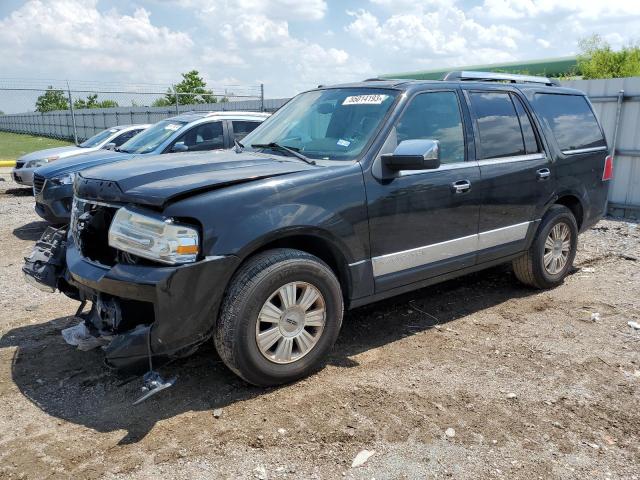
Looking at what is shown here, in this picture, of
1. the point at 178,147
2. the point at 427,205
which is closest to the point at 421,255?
the point at 427,205

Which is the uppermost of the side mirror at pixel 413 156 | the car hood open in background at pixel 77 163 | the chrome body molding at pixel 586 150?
the side mirror at pixel 413 156

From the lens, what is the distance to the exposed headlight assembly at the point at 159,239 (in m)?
3.13

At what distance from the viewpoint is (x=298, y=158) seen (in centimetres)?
406

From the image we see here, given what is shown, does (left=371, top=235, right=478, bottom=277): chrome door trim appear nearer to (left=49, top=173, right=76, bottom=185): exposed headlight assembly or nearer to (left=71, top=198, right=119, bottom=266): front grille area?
(left=71, top=198, right=119, bottom=266): front grille area

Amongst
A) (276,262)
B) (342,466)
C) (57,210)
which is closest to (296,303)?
(276,262)

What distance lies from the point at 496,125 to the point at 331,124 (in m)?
1.55

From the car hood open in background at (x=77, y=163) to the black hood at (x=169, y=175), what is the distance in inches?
173

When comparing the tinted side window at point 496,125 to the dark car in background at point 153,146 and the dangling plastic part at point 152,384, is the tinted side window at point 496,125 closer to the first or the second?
the dangling plastic part at point 152,384

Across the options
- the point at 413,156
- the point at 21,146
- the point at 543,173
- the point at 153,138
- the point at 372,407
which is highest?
the point at 413,156

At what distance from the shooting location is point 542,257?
5.50 metres

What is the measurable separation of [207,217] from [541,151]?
3.47 m

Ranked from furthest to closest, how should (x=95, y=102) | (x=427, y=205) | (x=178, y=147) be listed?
1. (x=95, y=102)
2. (x=178, y=147)
3. (x=427, y=205)

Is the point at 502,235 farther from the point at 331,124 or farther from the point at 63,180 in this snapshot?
the point at 63,180

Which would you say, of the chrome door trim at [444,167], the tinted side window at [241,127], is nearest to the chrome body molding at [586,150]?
the chrome door trim at [444,167]
